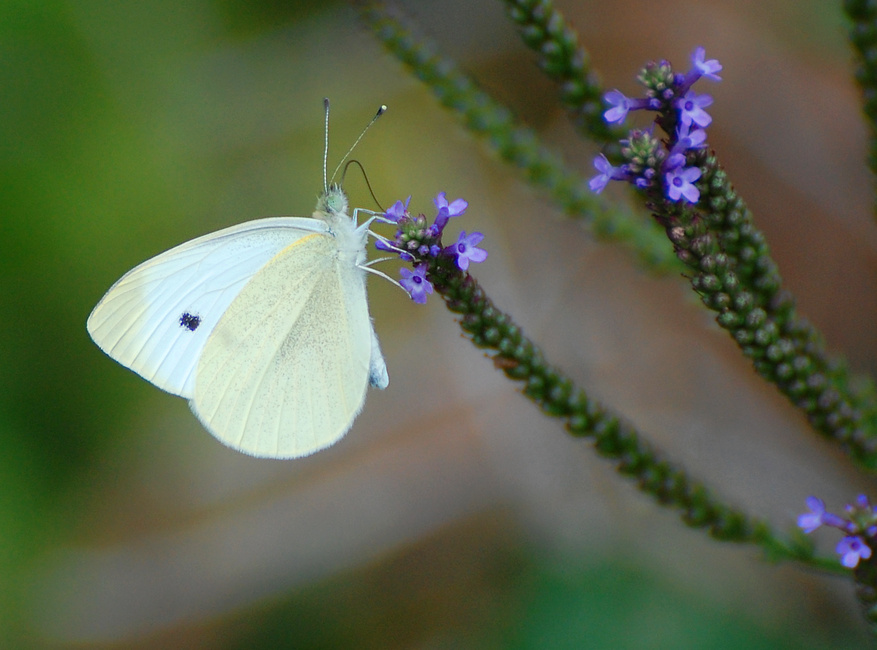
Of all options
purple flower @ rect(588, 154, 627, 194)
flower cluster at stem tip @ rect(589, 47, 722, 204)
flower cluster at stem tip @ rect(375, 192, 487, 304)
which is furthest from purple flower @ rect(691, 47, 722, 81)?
flower cluster at stem tip @ rect(375, 192, 487, 304)

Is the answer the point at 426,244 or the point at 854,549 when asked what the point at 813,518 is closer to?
the point at 854,549

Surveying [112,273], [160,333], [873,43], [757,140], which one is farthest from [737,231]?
[112,273]

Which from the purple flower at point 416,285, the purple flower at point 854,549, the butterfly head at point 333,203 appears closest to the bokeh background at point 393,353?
the butterfly head at point 333,203

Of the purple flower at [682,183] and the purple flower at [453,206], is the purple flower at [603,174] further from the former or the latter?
the purple flower at [453,206]

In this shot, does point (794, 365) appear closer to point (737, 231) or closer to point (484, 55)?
point (737, 231)

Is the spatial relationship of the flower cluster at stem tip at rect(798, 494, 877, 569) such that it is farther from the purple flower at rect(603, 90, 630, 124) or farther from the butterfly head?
the butterfly head

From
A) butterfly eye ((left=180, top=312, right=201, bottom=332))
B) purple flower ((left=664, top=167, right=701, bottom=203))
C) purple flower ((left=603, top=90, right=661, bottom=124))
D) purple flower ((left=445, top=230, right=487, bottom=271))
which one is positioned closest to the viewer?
purple flower ((left=664, top=167, right=701, bottom=203))
